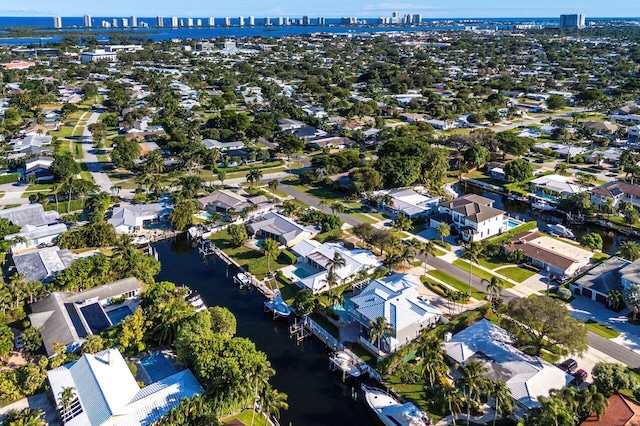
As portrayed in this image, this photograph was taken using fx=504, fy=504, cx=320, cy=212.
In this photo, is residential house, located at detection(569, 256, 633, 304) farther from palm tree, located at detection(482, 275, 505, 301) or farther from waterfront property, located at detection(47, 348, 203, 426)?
waterfront property, located at detection(47, 348, 203, 426)

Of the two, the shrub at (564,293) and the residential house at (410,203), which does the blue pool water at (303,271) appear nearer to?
the residential house at (410,203)

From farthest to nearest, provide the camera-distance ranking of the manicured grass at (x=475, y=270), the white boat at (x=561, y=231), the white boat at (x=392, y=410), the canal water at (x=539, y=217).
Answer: the canal water at (x=539, y=217) → the white boat at (x=561, y=231) → the manicured grass at (x=475, y=270) → the white boat at (x=392, y=410)

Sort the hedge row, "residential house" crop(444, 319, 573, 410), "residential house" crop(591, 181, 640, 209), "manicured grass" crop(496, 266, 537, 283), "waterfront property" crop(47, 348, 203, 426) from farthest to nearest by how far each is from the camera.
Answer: the hedge row
"residential house" crop(591, 181, 640, 209)
"manicured grass" crop(496, 266, 537, 283)
"residential house" crop(444, 319, 573, 410)
"waterfront property" crop(47, 348, 203, 426)

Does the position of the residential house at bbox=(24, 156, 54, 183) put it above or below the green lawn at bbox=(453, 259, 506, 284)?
above

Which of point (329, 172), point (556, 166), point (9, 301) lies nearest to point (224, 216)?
point (329, 172)

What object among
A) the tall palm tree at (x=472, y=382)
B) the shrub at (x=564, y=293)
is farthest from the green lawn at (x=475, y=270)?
the tall palm tree at (x=472, y=382)

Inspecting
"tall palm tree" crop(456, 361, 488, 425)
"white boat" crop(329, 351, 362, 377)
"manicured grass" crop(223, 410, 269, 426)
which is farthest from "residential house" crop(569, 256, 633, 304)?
"manicured grass" crop(223, 410, 269, 426)
